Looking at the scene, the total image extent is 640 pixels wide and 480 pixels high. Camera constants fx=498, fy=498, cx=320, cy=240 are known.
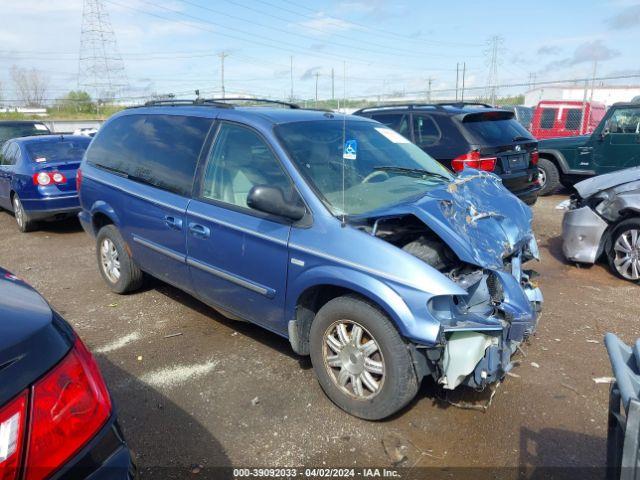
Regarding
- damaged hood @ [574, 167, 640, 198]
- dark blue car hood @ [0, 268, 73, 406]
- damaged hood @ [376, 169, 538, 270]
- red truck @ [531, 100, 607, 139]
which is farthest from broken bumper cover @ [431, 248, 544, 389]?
red truck @ [531, 100, 607, 139]

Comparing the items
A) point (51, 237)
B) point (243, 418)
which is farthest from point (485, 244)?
point (51, 237)

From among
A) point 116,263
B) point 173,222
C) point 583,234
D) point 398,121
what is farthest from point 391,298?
point 398,121

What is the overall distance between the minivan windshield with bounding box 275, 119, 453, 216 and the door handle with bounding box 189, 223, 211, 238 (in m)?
0.88

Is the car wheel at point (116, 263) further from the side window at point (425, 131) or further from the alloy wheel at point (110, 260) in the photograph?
the side window at point (425, 131)

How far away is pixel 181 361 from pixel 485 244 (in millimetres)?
2437

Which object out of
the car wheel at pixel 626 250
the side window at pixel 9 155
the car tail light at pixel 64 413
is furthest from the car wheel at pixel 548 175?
the car tail light at pixel 64 413

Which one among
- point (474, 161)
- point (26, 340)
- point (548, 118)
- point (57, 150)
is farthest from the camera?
point (548, 118)

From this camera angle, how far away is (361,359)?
3.04 meters

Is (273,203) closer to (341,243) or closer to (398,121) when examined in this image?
(341,243)

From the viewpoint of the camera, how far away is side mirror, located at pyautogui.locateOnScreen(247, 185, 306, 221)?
3.15m

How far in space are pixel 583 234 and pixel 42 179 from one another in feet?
25.2

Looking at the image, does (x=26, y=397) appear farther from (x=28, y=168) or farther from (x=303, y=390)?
(x=28, y=168)

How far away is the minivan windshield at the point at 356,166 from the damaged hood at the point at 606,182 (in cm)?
250

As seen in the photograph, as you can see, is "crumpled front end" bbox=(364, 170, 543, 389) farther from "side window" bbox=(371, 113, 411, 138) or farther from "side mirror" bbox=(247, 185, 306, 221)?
"side window" bbox=(371, 113, 411, 138)
